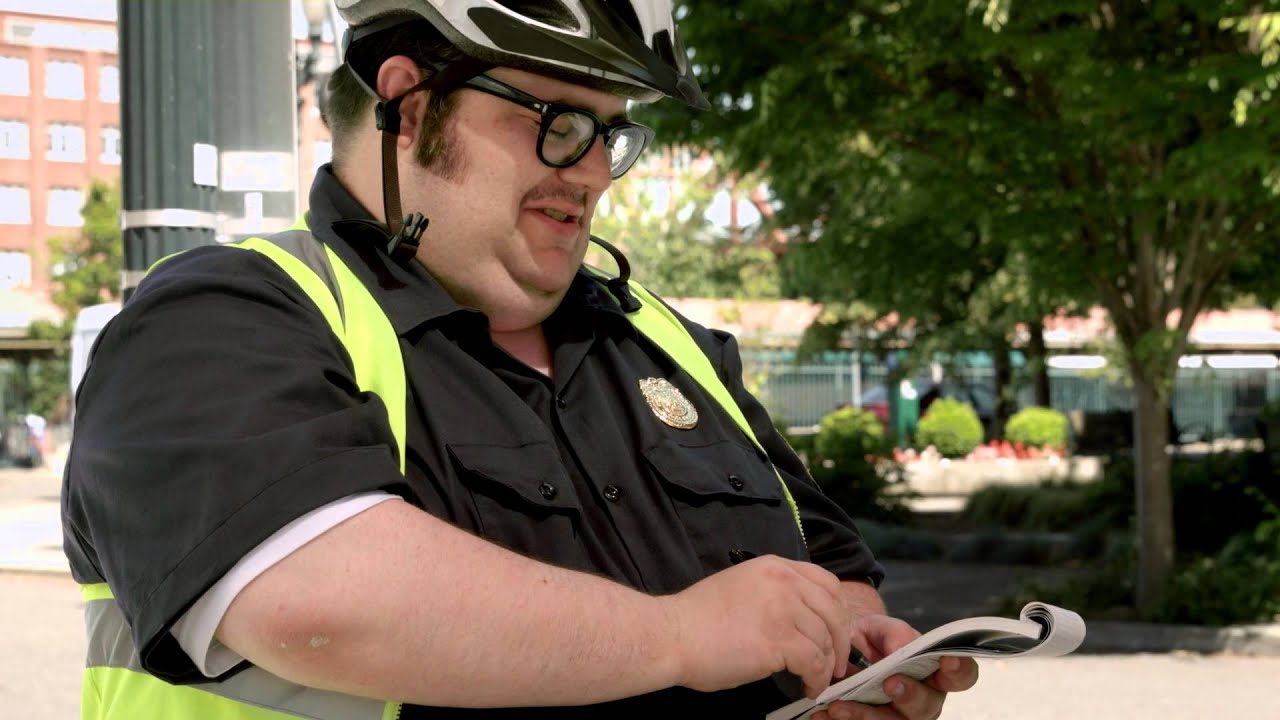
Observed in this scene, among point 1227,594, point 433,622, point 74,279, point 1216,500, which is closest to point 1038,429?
point 1216,500

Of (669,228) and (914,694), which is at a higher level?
(669,228)

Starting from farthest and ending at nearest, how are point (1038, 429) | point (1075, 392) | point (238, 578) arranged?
point (1075, 392) → point (1038, 429) → point (238, 578)

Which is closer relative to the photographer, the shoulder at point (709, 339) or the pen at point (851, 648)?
the pen at point (851, 648)

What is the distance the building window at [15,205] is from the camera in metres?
67.8

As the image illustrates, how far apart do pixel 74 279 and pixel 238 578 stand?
4212cm

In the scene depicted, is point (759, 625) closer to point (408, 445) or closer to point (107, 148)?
point (408, 445)

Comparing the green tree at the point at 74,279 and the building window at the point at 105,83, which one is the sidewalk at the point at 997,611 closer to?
the green tree at the point at 74,279

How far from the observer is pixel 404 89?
162 centimetres

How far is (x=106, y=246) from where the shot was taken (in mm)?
41250

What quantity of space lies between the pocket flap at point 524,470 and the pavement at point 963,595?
22.6ft

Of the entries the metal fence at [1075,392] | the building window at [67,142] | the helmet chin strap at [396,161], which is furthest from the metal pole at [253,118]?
the building window at [67,142]

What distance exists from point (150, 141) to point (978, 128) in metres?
5.56

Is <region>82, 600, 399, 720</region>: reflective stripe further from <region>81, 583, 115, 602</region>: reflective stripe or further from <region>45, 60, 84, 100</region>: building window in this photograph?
<region>45, 60, 84, 100</region>: building window

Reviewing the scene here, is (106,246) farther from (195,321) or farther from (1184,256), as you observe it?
(195,321)
